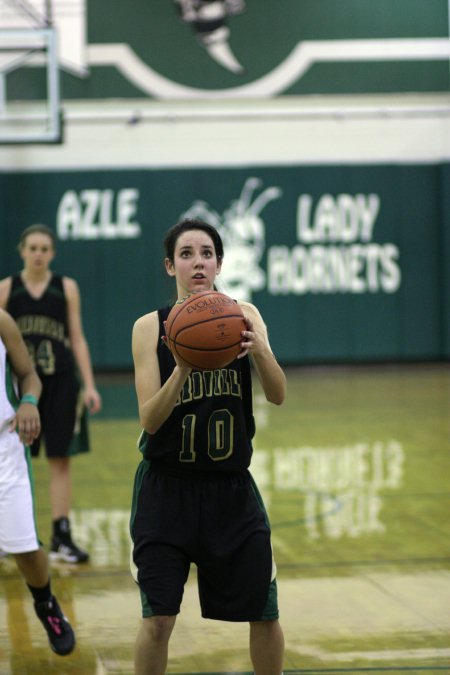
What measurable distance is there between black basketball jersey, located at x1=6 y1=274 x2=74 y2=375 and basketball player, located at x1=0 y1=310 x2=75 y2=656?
154 centimetres

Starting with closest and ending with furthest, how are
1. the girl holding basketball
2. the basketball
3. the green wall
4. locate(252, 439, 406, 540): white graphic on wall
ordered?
the basketball, the girl holding basketball, locate(252, 439, 406, 540): white graphic on wall, the green wall

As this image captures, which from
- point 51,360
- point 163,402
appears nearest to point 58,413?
point 51,360

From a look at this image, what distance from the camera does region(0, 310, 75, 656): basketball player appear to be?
146 inches

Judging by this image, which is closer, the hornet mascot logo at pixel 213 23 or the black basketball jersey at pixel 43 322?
the black basketball jersey at pixel 43 322

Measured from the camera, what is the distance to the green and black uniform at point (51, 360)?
549cm

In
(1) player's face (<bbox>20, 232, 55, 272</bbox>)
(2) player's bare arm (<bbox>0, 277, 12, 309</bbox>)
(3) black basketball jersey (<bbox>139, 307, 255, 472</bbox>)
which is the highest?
(1) player's face (<bbox>20, 232, 55, 272</bbox>)

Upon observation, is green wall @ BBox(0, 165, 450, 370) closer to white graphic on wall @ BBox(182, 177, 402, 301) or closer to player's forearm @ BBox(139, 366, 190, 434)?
white graphic on wall @ BBox(182, 177, 402, 301)

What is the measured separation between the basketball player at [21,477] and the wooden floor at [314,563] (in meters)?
0.15

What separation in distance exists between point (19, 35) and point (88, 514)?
697 centimetres

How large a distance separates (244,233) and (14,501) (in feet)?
39.0

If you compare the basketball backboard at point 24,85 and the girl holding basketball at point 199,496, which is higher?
the basketball backboard at point 24,85

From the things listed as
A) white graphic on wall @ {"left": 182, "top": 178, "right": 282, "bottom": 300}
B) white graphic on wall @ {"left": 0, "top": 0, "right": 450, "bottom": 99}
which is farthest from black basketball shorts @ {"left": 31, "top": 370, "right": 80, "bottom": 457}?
white graphic on wall @ {"left": 0, "top": 0, "right": 450, "bottom": 99}

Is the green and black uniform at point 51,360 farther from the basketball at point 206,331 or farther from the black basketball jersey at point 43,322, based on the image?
the basketball at point 206,331

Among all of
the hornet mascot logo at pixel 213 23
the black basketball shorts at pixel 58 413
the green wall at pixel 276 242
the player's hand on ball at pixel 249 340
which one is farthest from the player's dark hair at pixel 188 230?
the hornet mascot logo at pixel 213 23
